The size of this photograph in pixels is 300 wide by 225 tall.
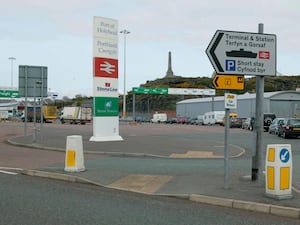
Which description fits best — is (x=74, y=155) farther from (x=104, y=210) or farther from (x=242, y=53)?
(x=242, y=53)

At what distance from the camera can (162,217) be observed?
22.5 feet

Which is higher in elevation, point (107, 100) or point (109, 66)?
point (109, 66)

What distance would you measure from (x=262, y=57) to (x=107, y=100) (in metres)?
15.1

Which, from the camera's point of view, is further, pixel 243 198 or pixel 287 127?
pixel 287 127

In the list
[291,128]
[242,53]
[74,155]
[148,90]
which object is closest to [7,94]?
[148,90]

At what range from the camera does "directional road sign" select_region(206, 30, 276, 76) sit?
8.80m

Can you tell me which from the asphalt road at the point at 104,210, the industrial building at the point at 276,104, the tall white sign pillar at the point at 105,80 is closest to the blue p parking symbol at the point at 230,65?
the asphalt road at the point at 104,210

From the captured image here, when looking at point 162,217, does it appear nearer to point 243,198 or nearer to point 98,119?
point 243,198

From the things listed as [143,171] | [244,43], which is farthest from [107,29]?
[244,43]

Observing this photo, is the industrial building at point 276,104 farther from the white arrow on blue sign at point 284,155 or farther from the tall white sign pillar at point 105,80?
the white arrow on blue sign at point 284,155

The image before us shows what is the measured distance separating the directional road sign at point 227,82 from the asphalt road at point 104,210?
8.68 ft

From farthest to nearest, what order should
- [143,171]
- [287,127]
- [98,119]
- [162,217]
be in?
[287,127] < [98,119] < [143,171] < [162,217]

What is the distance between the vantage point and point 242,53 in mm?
9016

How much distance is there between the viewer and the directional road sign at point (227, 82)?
8953 millimetres
